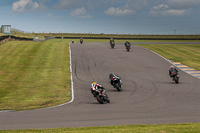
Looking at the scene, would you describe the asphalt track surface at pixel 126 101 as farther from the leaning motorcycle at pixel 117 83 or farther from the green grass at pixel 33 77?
→ the green grass at pixel 33 77

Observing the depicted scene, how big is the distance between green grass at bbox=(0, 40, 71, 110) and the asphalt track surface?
1.51m

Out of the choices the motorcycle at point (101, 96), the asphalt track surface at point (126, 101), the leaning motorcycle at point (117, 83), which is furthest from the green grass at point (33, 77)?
the leaning motorcycle at point (117, 83)

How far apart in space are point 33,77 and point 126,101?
14.3 metres

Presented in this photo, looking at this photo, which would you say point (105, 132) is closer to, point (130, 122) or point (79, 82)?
point (130, 122)

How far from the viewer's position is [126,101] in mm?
20578

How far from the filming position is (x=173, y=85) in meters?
27.8

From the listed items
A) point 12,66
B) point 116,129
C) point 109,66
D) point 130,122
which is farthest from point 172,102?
point 12,66

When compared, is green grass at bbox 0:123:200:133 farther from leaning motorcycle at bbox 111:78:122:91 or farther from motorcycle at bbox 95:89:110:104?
leaning motorcycle at bbox 111:78:122:91

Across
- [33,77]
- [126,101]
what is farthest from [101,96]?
[33,77]

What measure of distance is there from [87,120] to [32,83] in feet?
51.9

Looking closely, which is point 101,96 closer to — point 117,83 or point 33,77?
point 117,83

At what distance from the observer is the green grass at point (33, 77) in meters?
22.2

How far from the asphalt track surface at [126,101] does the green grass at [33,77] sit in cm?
151

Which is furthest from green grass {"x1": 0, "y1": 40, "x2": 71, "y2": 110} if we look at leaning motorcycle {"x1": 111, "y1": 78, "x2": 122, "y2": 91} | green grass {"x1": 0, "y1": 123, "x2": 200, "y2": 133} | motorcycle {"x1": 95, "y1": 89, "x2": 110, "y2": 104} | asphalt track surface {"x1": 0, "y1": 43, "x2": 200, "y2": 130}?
green grass {"x1": 0, "y1": 123, "x2": 200, "y2": 133}
